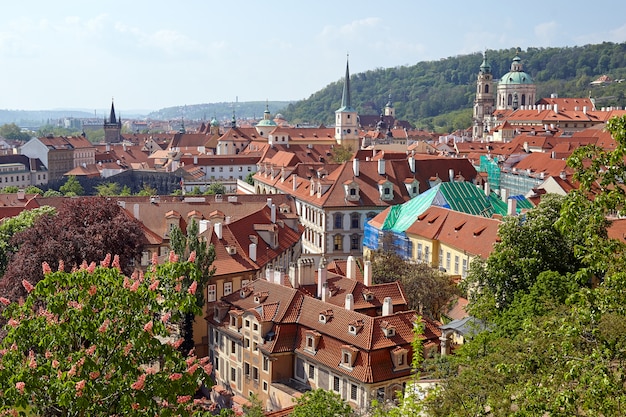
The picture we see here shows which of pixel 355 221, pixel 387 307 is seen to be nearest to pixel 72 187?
pixel 355 221

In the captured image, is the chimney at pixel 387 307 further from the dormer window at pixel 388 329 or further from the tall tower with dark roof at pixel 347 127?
the tall tower with dark roof at pixel 347 127

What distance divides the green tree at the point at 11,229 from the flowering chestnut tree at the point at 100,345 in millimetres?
28878

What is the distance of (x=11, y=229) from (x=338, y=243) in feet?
84.8

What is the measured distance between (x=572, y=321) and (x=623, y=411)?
2107mm

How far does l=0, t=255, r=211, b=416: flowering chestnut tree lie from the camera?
13.9 meters

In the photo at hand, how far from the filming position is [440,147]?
119250 mm

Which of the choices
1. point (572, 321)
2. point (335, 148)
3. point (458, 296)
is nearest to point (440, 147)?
point (335, 148)

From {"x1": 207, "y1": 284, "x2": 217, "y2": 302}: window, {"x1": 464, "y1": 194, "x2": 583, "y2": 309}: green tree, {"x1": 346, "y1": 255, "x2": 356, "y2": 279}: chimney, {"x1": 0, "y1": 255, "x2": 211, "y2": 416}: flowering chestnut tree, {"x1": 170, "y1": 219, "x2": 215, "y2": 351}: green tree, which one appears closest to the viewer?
{"x1": 0, "y1": 255, "x2": 211, "y2": 416}: flowering chestnut tree

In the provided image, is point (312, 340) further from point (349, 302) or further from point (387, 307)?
point (387, 307)

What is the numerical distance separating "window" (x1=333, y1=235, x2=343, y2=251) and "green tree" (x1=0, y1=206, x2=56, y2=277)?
22.1 metres

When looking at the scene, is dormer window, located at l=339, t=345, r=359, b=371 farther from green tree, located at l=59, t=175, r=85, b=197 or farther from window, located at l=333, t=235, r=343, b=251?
green tree, located at l=59, t=175, r=85, b=197

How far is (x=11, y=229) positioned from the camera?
4606 centimetres

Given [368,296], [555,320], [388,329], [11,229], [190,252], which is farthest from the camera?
[11,229]

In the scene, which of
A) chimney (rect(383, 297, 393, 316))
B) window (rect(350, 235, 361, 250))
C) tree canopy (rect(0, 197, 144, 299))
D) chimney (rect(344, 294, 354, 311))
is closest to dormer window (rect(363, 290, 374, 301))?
chimney (rect(344, 294, 354, 311))
